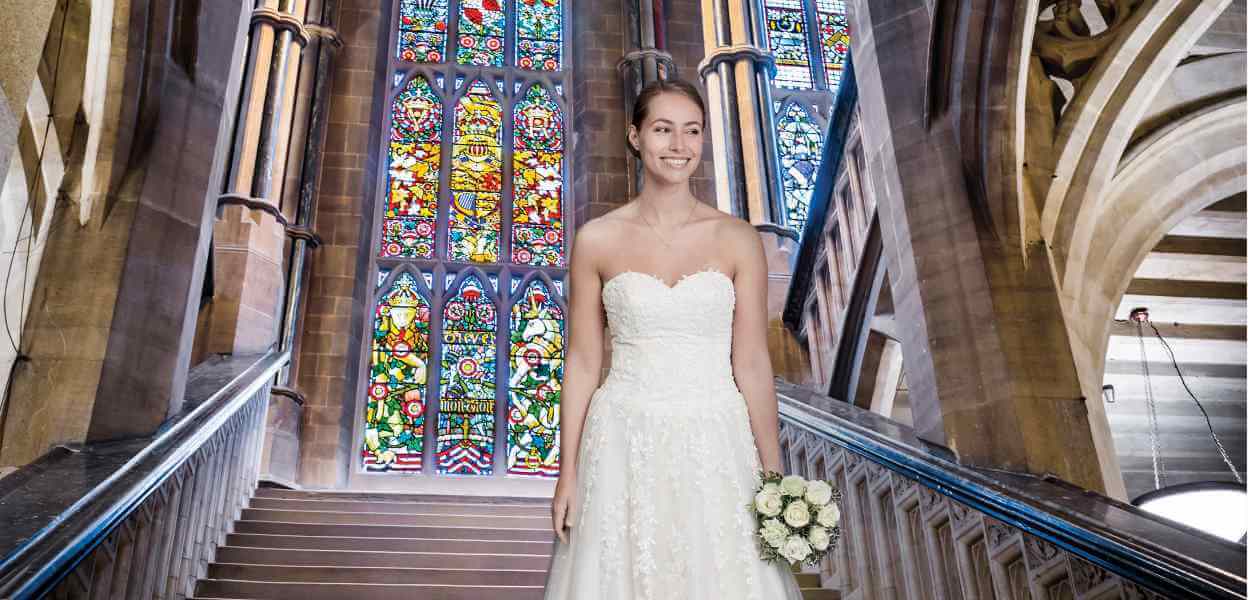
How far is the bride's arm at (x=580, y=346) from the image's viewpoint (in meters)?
2.44

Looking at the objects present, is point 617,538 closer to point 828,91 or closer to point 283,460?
point 283,460

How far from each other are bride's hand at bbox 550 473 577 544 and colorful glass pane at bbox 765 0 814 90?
10.3 m

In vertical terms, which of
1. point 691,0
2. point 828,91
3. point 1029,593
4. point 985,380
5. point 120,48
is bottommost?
point 1029,593

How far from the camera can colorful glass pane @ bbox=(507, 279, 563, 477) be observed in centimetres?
998

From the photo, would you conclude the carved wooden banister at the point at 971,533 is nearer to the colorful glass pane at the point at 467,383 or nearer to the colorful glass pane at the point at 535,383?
the colorful glass pane at the point at 535,383

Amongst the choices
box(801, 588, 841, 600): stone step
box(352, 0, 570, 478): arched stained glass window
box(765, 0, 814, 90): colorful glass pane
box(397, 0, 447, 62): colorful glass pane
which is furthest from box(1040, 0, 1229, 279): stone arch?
box(397, 0, 447, 62): colorful glass pane

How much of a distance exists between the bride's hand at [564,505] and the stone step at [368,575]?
102 inches

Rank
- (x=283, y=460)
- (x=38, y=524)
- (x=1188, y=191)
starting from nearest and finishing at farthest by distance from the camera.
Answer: (x=38, y=524) < (x=1188, y=191) < (x=283, y=460)

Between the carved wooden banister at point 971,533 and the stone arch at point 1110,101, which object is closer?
the carved wooden banister at point 971,533

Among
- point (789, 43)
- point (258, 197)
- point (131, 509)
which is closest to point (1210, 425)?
point (789, 43)

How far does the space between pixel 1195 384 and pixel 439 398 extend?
6605 mm

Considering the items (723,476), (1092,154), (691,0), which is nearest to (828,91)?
(691,0)

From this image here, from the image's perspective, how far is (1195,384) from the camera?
977cm

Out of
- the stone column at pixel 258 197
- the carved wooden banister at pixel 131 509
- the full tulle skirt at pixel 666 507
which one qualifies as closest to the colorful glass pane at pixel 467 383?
the stone column at pixel 258 197
